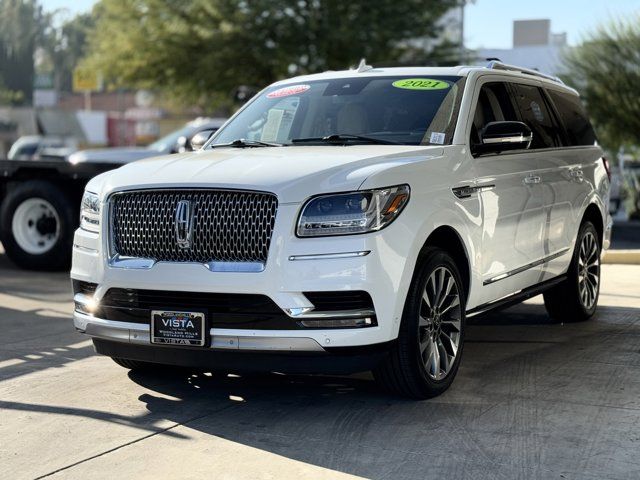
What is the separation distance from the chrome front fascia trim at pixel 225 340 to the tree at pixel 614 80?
15426 millimetres

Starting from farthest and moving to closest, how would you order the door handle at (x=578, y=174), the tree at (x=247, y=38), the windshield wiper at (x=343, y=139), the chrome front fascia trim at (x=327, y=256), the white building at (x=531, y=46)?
the tree at (x=247, y=38)
the white building at (x=531, y=46)
the door handle at (x=578, y=174)
the windshield wiper at (x=343, y=139)
the chrome front fascia trim at (x=327, y=256)

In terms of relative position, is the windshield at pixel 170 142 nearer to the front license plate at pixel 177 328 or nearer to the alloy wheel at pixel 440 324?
the alloy wheel at pixel 440 324

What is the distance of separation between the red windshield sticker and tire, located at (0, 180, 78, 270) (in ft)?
17.1

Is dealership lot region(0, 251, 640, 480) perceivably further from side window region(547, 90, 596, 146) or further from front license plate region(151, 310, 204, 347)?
side window region(547, 90, 596, 146)

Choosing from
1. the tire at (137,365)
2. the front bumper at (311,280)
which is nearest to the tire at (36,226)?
the tire at (137,365)

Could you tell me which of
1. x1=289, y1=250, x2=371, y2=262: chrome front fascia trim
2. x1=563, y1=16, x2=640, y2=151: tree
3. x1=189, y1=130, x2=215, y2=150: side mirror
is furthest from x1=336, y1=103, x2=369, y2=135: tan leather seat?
x1=563, y1=16, x2=640, y2=151: tree

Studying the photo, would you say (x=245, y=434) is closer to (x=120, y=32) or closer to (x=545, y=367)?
(x=545, y=367)

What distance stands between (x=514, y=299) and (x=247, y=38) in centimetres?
2315

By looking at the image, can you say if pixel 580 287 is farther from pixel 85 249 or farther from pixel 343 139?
pixel 85 249

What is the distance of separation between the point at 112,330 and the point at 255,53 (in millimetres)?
24355

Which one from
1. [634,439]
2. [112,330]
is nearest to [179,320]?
[112,330]

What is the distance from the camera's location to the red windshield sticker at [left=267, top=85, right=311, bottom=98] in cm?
723

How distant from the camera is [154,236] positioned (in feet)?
18.2

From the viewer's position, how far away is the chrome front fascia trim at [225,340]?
5188 millimetres
